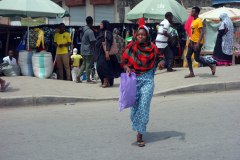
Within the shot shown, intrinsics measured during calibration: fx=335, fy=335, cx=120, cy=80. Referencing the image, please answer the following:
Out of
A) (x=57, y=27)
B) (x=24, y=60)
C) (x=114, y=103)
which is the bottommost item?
(x=114, y=103)

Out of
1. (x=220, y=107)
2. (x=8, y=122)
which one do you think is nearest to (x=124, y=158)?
(x=8, y=122)

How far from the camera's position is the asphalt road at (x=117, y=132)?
415 centimetres

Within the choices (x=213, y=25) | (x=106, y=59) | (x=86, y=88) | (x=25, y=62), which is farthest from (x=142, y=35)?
(x=213, y=25)

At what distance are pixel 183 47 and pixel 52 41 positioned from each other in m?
5.32

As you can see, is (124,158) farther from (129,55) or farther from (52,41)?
(52,41)

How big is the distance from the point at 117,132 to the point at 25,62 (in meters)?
6.18

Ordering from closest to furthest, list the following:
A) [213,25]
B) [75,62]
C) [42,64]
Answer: [42,64], [75,62], [213,25]

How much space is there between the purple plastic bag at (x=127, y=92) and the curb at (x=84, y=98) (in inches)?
131

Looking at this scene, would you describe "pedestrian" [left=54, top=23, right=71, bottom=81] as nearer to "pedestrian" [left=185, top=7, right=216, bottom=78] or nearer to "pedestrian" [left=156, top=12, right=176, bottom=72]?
"pedestrian" [left=156, top=12, right=176, bottom=72]

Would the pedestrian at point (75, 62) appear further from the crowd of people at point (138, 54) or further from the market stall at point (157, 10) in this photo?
the market stall at point (157, 10)

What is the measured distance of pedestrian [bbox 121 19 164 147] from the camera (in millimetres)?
4504

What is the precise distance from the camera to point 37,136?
4.90m

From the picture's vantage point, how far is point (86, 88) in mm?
9008

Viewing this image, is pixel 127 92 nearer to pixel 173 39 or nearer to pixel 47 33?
pixel 47 33
